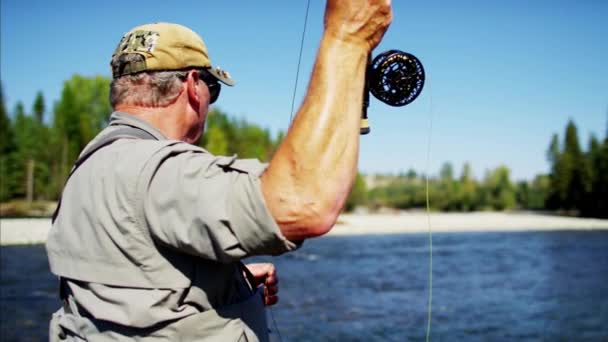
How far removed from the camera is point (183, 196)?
1.29m

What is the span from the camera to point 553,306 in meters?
16.8

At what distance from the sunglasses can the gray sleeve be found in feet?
1.66

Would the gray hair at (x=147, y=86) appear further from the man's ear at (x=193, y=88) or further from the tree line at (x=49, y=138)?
the tree line at (x=49, y=138)

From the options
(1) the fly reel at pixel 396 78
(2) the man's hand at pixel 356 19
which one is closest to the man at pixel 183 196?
(2) the man's hand at pixel 356 19

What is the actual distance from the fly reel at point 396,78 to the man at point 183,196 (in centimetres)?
40

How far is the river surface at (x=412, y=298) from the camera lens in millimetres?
12938

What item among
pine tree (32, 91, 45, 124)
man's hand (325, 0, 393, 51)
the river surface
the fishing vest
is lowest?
the river surface

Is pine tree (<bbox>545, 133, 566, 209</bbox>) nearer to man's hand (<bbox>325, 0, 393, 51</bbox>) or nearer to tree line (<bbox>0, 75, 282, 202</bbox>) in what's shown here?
tree line (<bbox>0, 75, 282, 202</bbox>)

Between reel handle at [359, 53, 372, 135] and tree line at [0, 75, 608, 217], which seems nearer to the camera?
reel handle at [359, 53, 372, 135]

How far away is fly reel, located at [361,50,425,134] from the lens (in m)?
1.77

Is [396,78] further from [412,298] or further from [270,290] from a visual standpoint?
[412,298]

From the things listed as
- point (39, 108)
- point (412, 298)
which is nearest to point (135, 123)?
point (412, 298)

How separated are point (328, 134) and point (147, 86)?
68 cm

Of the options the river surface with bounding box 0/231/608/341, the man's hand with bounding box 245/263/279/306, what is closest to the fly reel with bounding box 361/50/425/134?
the man's hand with bounding box 245/263/279/306
